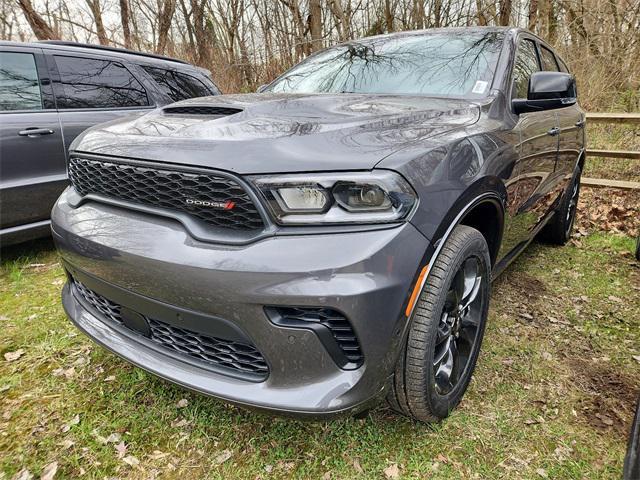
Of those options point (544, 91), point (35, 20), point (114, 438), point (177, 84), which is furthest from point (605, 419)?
point (35, 20)

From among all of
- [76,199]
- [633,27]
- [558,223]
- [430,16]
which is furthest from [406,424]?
[430,16]

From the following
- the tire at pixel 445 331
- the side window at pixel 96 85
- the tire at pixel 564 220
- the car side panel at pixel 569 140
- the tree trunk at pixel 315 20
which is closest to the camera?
the tire at pixel 445 331

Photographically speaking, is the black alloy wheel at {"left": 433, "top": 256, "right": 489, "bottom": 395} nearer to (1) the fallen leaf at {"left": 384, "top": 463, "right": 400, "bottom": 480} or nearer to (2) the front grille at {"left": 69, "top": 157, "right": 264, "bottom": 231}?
(1) the fallen leaf at {"left": 384, "top": 463, "right": 400, "bottom": 480}

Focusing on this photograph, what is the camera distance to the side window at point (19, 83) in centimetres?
314

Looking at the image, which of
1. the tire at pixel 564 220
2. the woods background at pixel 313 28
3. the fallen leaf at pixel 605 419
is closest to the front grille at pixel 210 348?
the fallen leaf at pixel 605 419

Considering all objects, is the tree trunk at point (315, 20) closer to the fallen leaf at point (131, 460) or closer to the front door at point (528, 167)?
the front door at point (528, 167)

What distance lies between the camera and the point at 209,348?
1.50 m

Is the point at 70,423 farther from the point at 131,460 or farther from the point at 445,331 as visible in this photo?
the point at 445,331

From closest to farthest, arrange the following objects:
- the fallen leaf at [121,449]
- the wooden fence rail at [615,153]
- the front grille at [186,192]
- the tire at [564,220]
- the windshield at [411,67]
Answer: the front grille at [186,192] → the fallen leaf at [121,449] → the windshield at [411,67] → the tire at [564,220] → the wooden fence rail at [615,153]

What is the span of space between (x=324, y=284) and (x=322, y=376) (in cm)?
30

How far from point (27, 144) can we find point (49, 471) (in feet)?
8.20

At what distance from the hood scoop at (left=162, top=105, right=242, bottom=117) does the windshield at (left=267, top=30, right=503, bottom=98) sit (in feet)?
2.66

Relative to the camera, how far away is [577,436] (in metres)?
1.78

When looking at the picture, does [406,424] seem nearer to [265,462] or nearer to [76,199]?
[265,462]
